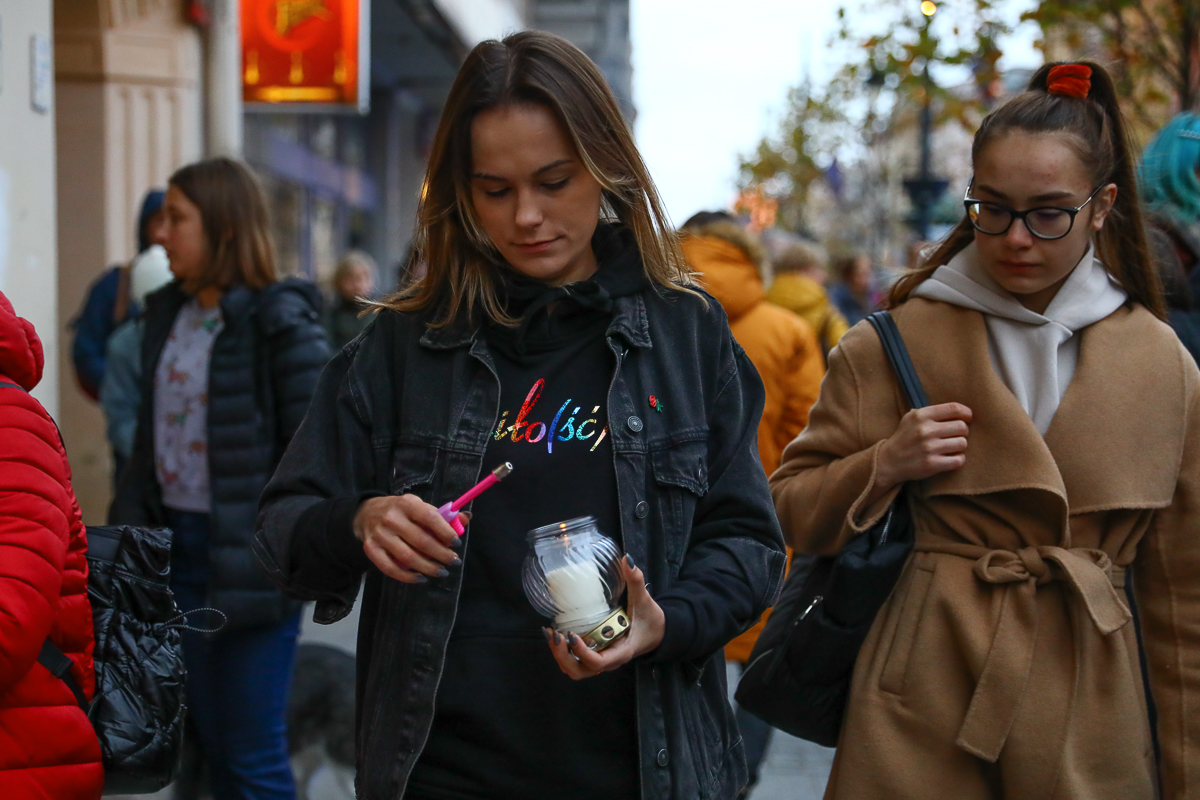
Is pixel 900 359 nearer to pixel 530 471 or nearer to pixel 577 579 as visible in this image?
pixel 530 471

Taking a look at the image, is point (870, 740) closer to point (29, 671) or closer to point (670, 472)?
point (670, 472)

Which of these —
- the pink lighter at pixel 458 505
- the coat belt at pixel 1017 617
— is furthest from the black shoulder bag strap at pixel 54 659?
the coat belt at pixel 1017 617

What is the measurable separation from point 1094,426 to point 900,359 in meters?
0.39

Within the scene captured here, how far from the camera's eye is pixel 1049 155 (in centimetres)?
231

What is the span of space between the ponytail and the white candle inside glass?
1.29m

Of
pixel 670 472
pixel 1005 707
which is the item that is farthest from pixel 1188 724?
pixel 670 472

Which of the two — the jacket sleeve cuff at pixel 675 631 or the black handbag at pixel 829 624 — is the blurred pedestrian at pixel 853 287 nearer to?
the black handbag at pixel 829 624

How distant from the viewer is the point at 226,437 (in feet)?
11.5

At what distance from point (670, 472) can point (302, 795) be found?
284 cm

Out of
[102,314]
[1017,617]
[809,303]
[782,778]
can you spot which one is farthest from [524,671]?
[809,303]

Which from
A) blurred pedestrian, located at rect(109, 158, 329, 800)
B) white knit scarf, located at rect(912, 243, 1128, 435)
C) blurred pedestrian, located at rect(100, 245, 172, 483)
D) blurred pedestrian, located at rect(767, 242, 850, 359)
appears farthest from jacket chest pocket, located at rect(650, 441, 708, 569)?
blurred pedestrian, located at rect(767, 242, 850, 359)

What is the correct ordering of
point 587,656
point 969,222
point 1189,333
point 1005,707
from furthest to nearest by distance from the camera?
1. point 1189,333
2. point 969,222
3. point 1005,707
4. point 587,656

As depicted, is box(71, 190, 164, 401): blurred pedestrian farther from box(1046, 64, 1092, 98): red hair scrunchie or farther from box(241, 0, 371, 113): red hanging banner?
box(1046, 64, 1092, 98): red hair scrunchie

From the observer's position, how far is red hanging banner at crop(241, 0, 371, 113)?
354 inches
